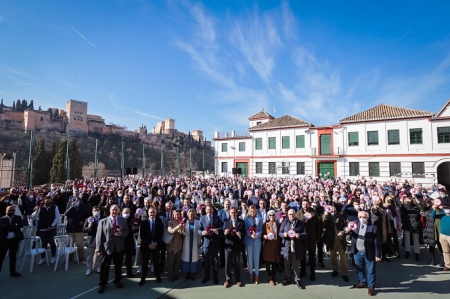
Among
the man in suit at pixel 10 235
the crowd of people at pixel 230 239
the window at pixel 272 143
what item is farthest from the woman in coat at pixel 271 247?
the window at pixel 272 143

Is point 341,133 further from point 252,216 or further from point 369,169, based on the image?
point 252,216

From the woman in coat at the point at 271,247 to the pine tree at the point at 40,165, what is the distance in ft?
121

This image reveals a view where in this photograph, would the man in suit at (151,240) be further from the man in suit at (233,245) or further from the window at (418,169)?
the window at (418,169)

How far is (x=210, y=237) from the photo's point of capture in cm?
576

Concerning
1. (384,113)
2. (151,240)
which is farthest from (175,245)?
(384,113)

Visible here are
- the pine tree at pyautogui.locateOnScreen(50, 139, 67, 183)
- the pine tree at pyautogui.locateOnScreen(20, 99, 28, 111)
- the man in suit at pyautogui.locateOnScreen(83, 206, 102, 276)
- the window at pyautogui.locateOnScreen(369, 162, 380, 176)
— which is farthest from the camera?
the pine tree at pyautogui.locateOnScreen(20, 99, 28, 111)

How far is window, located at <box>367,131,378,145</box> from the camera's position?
2428 centimetres

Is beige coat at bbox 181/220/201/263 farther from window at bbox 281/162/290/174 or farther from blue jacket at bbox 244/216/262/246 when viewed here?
window at bbox 281/162/290/174

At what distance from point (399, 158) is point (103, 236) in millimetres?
26731

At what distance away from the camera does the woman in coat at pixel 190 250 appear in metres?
5.84

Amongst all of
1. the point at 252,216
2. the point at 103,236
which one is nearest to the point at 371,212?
the point at 252,216

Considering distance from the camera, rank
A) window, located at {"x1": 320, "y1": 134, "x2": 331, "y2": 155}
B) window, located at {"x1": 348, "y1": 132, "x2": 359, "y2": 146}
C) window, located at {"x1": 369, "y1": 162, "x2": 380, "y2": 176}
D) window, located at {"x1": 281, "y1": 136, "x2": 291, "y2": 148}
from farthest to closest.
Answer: window, located at {"x1": 281, "y1": 136, "x2": 291, "y2": 148} → window, located at {"x1": 320, "y1": 134, "x2": 331, "y2": 155} → window, located at {"x1": 348, "y1": 132, "x2": 359, "y2": 146} → window, located at {"x1": 369, "y1": 162, "x2": 380, "y2": 176}

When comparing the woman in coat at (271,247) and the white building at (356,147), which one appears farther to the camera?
the white building at (356,147)

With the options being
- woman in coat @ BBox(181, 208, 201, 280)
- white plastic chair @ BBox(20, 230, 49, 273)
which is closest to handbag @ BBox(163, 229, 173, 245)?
woman in coat @ BBox(181, 208, 201, 280)
